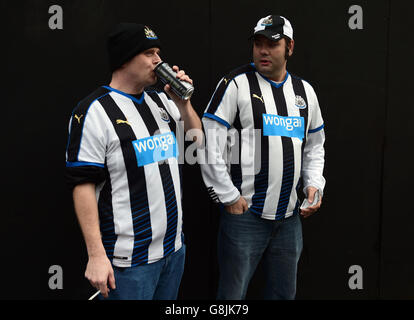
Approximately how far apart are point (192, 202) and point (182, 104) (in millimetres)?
866

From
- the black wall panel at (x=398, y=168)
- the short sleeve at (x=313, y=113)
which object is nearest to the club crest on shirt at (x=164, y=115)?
the short sleeve at (x=313, y=113)

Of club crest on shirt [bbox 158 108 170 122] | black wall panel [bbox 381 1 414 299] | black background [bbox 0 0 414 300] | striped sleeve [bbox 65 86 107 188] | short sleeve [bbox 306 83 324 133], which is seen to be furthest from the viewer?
black wall panel [bbox 381 1 414 299]

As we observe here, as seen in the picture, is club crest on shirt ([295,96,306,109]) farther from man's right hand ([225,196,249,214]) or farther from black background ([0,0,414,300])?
man's right hand ([225,196,249,214])

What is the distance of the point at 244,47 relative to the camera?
6.91 ft

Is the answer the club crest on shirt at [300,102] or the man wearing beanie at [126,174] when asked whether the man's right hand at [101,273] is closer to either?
the man wearing beanie at [126,174]

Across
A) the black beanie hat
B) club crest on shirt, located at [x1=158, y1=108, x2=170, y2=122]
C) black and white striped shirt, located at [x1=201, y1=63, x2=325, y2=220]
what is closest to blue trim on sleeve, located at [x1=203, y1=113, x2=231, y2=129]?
black and white striped shirt, located at [x1=201, y1=63, x2=325, y2=220]

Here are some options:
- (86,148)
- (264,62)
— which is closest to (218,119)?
(264,62)

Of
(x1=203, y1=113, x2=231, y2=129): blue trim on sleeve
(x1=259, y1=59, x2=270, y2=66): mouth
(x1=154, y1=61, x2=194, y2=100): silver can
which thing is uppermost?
(x1=259, y1=59, x2=270, y2=66): mouth

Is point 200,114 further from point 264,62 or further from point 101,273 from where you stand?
point 101,273

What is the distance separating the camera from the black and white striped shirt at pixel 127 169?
131 centimetres

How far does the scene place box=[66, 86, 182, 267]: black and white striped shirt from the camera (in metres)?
1.31

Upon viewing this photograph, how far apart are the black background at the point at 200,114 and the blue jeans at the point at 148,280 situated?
713mm

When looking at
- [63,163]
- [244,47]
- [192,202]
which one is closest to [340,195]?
[192,202]

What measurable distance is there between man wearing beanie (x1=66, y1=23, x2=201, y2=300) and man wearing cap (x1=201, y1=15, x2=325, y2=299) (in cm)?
32
